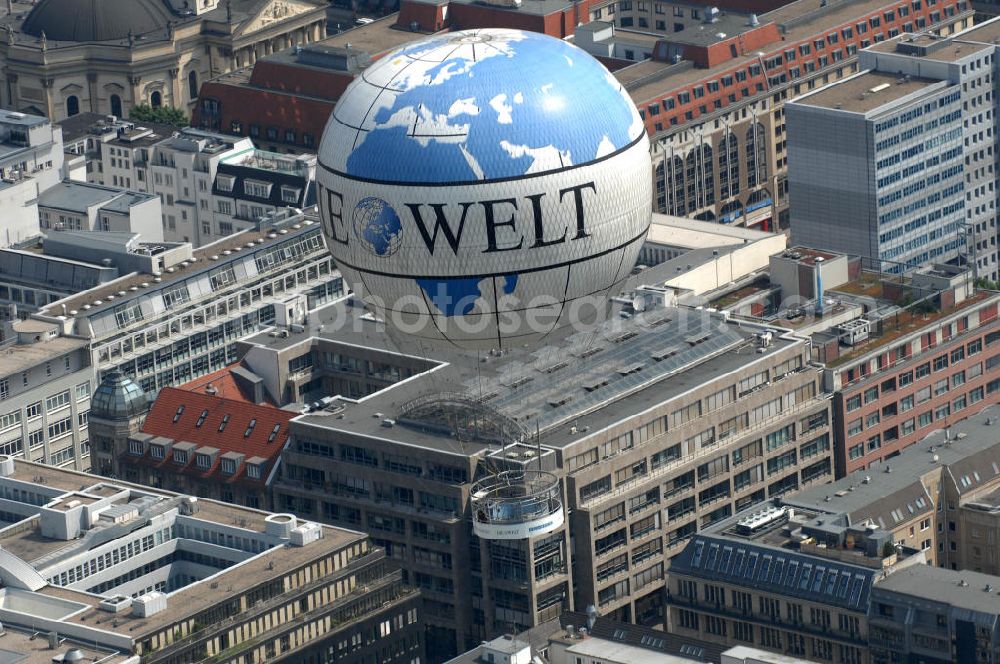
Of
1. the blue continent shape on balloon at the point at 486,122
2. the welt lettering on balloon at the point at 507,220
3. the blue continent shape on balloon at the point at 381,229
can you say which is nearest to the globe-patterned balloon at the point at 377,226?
the blue continent shape on balloon at the point at 381,229

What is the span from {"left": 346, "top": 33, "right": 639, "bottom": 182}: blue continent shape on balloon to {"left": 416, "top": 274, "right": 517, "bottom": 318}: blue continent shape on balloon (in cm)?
549

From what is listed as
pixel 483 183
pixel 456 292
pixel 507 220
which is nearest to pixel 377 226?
pixel 456 292

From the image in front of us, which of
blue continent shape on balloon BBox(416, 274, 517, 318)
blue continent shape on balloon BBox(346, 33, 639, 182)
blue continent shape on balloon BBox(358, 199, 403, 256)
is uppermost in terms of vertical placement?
blue continent shape on balloon BBox(346, 33, 639, 182)

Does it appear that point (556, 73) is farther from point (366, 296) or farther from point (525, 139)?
point (366, 296)

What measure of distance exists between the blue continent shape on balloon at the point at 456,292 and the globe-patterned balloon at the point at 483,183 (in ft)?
0.16

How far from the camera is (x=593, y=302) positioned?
184875 mm

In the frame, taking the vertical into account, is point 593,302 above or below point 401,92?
below

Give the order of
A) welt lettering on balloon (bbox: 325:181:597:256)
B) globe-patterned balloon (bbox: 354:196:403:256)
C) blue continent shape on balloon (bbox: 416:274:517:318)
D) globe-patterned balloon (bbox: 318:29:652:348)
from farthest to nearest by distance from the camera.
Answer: blue continent shape on balloon (bbox: 416:274:517:318) < globe-patterned balloon (bbox: 354:196:403:256) < welt lettering on balloon (bbox: 325:181:597:256) < globe-patterned balloon (bbox: 318:29:652:348)

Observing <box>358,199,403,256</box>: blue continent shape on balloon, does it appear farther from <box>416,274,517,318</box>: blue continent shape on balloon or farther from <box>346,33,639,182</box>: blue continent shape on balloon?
<box>416,274,517,318</box>: blue continent shape on balloon

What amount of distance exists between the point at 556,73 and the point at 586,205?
650 centimetres

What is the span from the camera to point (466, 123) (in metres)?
177

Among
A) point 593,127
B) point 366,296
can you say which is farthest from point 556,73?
point 366,296

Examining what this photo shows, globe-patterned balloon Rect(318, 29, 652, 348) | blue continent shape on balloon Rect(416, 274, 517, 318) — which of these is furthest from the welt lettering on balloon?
blue continent shape on balloon Rect(416, 274, 517, 318)

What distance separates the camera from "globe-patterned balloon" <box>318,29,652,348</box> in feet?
582
